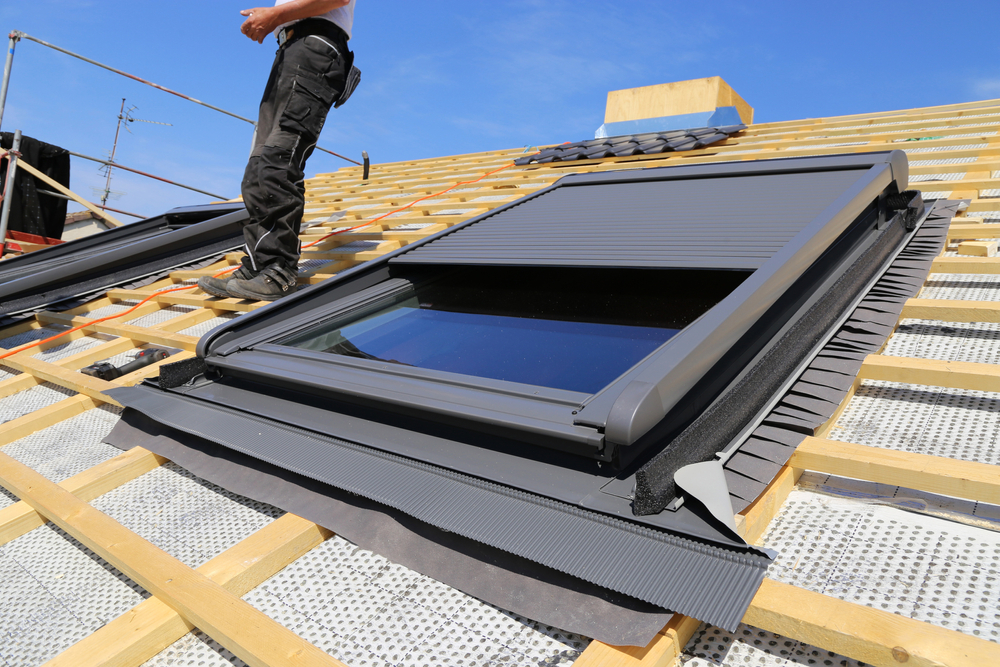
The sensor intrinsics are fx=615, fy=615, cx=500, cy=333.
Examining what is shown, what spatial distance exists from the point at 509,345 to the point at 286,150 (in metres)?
1.69

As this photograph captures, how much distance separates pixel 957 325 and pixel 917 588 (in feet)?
3.44

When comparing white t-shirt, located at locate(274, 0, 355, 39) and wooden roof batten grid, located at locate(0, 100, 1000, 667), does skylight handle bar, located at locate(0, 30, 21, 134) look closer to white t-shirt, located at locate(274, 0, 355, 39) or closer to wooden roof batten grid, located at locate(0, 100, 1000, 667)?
wooden roof batten grid, located at locate(0, 100, 1000, 667)

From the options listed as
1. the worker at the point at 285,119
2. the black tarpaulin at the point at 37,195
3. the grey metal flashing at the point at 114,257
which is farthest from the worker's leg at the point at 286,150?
the black tarpaulin at the point at 37,195

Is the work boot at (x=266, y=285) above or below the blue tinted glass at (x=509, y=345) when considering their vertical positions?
below

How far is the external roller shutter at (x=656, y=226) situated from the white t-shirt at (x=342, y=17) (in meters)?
1.12

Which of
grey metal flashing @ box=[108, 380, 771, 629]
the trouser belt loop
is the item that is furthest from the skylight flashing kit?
the trouser belt loop

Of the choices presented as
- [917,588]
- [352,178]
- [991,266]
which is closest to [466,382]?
[917,588]

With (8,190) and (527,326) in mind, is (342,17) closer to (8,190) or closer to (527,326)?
(527,326)

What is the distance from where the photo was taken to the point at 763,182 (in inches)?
83.7

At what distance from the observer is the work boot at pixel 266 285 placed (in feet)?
9.11

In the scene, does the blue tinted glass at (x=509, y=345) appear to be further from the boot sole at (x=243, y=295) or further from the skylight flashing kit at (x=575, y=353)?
the boot sole at (x=243, y=295)

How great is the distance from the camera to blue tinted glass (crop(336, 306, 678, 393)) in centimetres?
134

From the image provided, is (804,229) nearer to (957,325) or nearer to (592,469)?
(957,325)

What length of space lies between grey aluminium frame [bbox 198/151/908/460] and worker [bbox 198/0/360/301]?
0.87m
